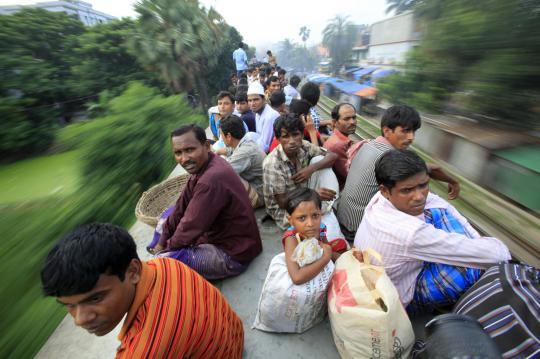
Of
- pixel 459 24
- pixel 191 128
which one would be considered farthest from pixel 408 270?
pixel 191 128

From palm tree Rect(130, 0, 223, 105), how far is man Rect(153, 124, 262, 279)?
1456 cm

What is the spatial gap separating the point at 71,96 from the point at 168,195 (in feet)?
53.8

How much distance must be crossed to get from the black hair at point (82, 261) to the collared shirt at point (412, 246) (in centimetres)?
140

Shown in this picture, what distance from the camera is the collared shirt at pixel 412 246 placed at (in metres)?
1.46

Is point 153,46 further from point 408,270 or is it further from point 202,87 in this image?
point 408,270

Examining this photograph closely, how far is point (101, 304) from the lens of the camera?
0.99 metres

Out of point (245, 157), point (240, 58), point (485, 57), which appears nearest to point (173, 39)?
point (240, 58)

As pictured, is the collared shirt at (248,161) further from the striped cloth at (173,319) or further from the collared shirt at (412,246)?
the striped cloth at (173,319)

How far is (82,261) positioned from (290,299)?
1.21m

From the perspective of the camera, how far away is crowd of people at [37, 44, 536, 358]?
998 millimetres

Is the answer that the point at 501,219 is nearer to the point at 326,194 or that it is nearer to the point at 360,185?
the point at 360,185

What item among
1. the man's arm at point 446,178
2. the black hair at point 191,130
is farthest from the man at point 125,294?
the man's arm at point 446,178

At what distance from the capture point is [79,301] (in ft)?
3.16

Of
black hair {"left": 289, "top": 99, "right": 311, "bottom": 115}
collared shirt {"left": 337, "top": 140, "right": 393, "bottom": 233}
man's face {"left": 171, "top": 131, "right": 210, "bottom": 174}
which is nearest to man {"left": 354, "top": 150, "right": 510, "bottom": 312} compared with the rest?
collared shirt {"left": 337, "top": 140, "right": 393, "bottom": 233}
